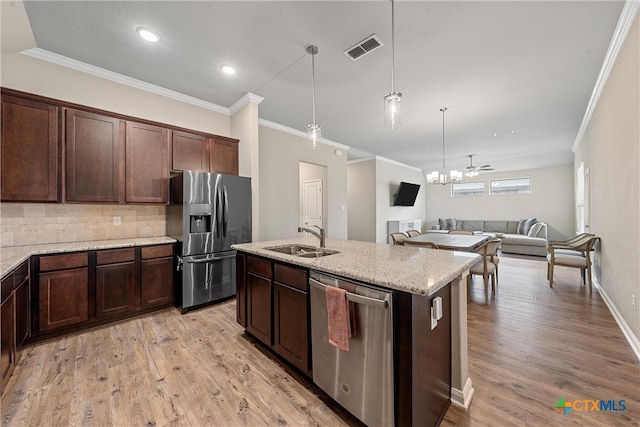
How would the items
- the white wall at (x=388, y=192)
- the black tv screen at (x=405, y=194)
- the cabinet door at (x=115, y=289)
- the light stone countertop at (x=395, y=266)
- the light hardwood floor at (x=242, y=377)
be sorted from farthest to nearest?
the black tv screen at (x=405, y=194) < the white wall at (x=388, y=192) < the cabinet door at (x=115, y=289) < the light hardwood floor at (x=242, y=377) < the light stone countertop at (x=395, y=266)

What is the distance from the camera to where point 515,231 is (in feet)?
26.6

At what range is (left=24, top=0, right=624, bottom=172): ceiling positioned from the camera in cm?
213

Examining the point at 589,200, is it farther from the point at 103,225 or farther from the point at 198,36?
the point at 103,225

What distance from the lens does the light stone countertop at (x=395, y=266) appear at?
4.12 ft

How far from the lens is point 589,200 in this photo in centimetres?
441

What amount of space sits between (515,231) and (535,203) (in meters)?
1.08

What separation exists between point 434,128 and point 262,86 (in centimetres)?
352

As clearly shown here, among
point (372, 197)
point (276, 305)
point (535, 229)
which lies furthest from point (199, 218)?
point (535, 229)

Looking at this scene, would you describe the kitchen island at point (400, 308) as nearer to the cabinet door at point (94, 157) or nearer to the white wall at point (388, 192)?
the cabinet door at point (94, 157)

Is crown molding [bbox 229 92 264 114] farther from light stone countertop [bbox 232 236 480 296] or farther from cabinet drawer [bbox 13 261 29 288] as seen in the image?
cabinet drawer [bbox 13 261 29 288]

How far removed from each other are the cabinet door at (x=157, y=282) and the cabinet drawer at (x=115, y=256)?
0.16m

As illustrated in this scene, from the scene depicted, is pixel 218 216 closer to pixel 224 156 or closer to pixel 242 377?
pixel 224 156

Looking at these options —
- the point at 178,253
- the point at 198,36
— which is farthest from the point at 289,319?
the point at 198,36

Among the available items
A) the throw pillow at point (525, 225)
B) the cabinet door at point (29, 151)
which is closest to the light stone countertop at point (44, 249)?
the cabinet door at point (29, 151)
